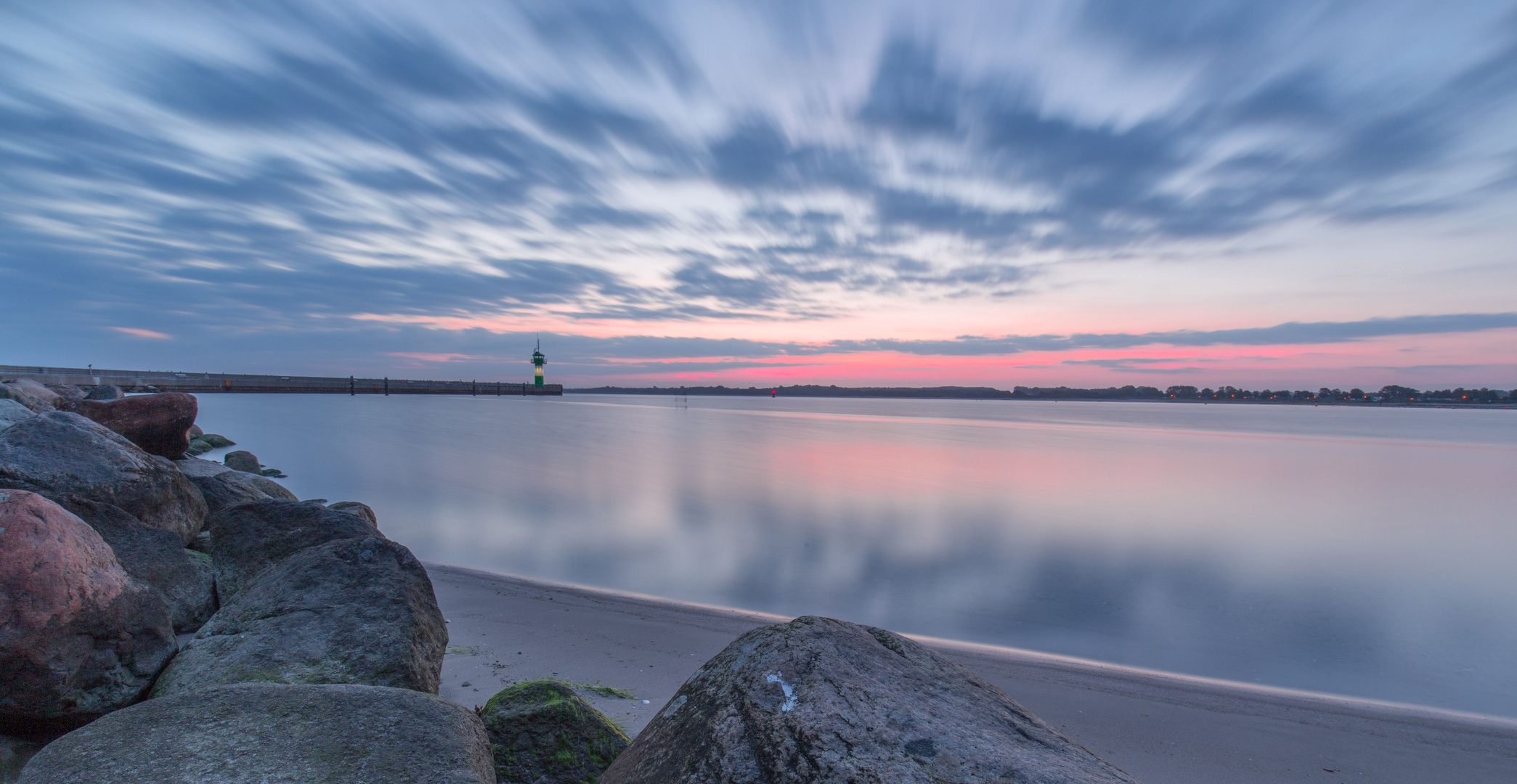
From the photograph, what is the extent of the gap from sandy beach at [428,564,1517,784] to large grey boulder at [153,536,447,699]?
2.83 feet

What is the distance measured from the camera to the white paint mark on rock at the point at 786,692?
177 centimetres

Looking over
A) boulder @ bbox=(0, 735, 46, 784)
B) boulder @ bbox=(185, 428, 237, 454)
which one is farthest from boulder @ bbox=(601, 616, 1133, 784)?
boulder @ bbox=(185, 428, 237, 454)

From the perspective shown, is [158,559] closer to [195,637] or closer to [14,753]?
[195,637]

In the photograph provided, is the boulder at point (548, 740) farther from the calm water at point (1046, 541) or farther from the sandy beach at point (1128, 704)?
the calm water at point (1046, 541)

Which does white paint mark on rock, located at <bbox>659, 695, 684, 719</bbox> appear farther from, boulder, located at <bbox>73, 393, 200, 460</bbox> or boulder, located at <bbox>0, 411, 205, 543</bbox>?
boulder, located at <bbox>73, 393, 200, 460</bbox>

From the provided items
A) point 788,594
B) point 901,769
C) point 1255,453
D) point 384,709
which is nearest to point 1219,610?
point 788,594

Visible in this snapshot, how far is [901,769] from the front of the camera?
61.7 inches

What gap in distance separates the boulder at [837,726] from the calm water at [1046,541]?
5272mm

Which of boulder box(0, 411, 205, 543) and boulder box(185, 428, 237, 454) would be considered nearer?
boulder box(0, 411, 205, 543)

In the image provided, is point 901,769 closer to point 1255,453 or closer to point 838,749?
point 838,749

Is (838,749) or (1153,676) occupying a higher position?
(838,749)

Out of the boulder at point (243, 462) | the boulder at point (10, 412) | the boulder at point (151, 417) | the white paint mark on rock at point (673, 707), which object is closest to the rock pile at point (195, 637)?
the boulder at point (10, 412)

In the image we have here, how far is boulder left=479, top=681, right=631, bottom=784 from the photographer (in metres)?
2.79

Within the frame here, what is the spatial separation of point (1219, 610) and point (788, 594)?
5.40 m
